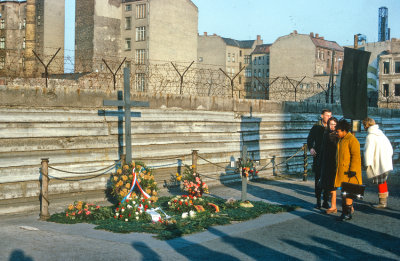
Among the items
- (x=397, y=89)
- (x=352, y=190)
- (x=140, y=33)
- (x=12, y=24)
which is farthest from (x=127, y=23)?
(x=352, y=190)

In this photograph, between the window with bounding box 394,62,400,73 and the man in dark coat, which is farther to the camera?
the window with bounding box 394,62,400,73

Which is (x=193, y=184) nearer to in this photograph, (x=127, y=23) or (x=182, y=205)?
(x=182, y=205)

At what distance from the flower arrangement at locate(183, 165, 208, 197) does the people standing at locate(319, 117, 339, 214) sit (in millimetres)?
2653

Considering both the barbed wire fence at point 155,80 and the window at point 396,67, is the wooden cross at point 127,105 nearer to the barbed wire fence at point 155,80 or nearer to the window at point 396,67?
the barbed wire fence at point 155,80

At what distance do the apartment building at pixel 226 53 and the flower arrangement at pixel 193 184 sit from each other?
6448 centimetres

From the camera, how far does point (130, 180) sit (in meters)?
10.8

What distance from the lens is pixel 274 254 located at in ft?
23.0

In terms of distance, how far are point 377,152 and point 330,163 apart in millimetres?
1323

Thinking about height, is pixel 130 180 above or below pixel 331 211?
above

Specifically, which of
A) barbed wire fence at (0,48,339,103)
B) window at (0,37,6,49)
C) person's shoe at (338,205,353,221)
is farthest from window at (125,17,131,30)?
person's shoe at (338,205,353,221)

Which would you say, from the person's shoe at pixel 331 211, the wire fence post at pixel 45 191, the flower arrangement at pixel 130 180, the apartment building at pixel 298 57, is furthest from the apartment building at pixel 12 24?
the person's shoe at pixel 331 211

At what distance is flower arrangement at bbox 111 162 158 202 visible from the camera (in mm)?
10648

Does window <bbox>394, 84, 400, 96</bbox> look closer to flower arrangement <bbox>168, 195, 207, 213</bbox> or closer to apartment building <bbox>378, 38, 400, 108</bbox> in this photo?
apartment building <bbox>378, 38, 400, 108</bbox>

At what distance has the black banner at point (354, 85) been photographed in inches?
532
